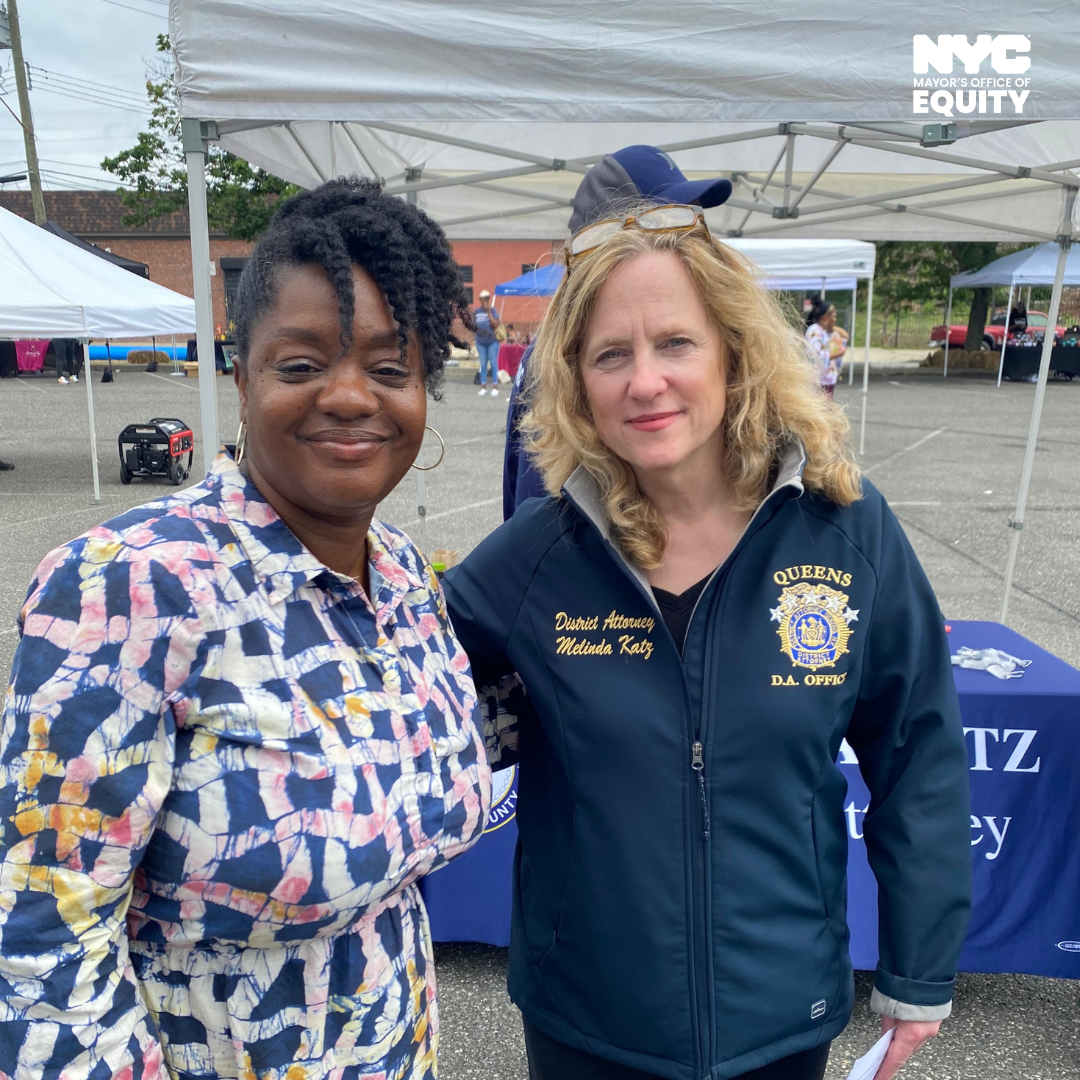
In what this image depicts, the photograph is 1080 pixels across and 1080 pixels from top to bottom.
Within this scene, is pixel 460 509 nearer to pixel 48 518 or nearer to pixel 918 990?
pixel 48 518

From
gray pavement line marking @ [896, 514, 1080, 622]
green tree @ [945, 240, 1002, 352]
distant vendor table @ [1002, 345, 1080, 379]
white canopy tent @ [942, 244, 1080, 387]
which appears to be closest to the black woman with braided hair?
gray pavement line marking @ [896, 514, 1080, 622]

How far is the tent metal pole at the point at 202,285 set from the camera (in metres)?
2.77

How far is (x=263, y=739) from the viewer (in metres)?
1.03

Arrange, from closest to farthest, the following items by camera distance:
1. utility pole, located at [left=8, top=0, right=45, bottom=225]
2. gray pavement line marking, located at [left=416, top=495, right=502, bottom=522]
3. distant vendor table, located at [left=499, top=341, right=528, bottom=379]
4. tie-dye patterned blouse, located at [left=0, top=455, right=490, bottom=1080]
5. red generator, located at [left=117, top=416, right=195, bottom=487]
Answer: tie-dye patterned blouse, located at [left=0, top=455, right=490, bottom=1080], gray pavement line marking, located at [left=416, top=495, right=502, bottom=522], red generator, located at [left=117, top=416, right=195, bottom=487], distant vendor table, located at [left=499, top=341, right=528, bottom=379], utility pole, located at [left=8, top=0, right=45, bottom=225]

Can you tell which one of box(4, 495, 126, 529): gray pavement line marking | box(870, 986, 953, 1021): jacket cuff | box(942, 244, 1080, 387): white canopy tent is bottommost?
box(4, 495, 126, 529): gray pavement line marking

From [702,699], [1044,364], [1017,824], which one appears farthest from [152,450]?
[702,699]

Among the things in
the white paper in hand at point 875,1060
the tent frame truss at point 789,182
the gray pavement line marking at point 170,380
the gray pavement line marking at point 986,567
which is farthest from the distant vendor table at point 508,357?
the white paper in hand at point 875,1060

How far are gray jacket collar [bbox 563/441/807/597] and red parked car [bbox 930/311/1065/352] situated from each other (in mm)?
26913

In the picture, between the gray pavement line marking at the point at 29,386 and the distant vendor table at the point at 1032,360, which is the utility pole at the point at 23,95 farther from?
the distant vendor table at the point at 1032,360

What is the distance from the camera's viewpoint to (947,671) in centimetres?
147

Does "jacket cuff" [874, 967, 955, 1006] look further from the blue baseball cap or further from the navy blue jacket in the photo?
the blue baseball cap

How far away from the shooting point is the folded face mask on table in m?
2.68

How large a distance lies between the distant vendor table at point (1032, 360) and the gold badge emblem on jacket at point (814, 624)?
2498cm

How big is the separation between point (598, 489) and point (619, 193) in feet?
3.21
